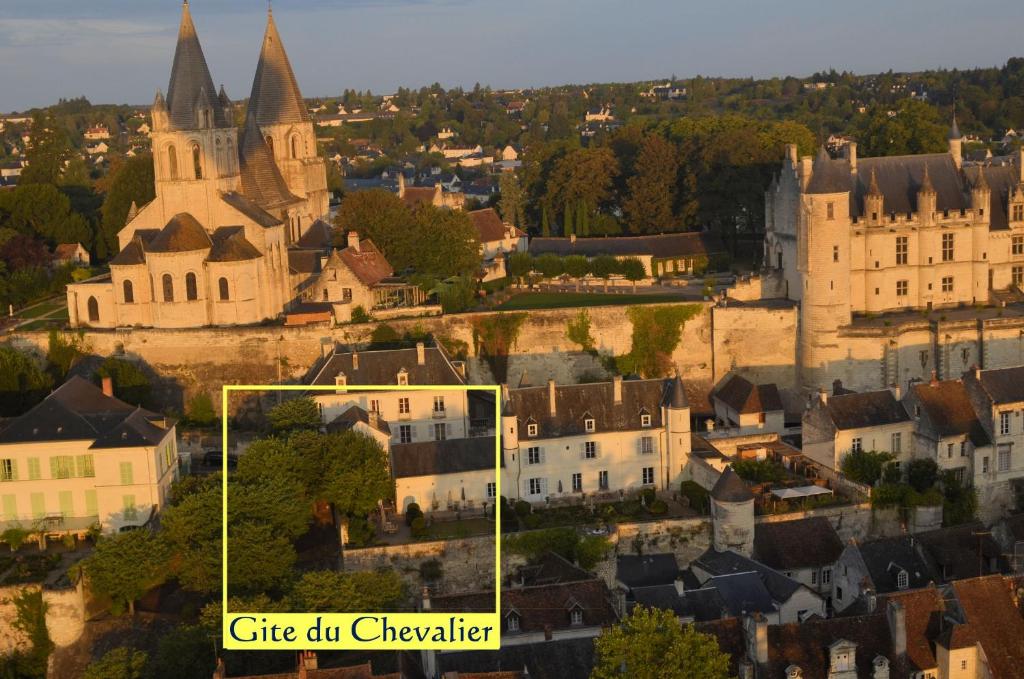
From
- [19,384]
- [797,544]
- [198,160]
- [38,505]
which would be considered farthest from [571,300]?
[38,505]

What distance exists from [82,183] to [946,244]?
44.7 m

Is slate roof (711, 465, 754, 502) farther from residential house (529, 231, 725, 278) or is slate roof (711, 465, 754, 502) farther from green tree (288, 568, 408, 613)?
residential house (529, 231, 725, 278)

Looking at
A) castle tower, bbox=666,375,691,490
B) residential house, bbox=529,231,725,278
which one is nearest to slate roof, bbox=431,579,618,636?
castle tower, bbox=666,375,691,490

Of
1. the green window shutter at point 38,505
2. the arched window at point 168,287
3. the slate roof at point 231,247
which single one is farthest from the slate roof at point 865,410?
the green window shutter at point 38,505

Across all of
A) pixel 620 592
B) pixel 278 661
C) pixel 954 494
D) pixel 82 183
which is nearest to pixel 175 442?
pixel 278 661

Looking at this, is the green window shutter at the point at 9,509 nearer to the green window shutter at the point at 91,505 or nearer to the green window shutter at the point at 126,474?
the green window shutter at the point at 91,505

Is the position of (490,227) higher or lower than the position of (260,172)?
lower

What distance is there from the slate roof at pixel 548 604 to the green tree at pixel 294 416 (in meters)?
8.38

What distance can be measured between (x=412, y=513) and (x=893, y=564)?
10912 mm

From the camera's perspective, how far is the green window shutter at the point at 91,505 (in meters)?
33.7

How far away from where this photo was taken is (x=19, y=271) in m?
49.7

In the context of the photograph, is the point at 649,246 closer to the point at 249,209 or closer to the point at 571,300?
the point at 571,300

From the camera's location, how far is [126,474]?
33.7m

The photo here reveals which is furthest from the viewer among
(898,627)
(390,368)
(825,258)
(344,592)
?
(825,258)
